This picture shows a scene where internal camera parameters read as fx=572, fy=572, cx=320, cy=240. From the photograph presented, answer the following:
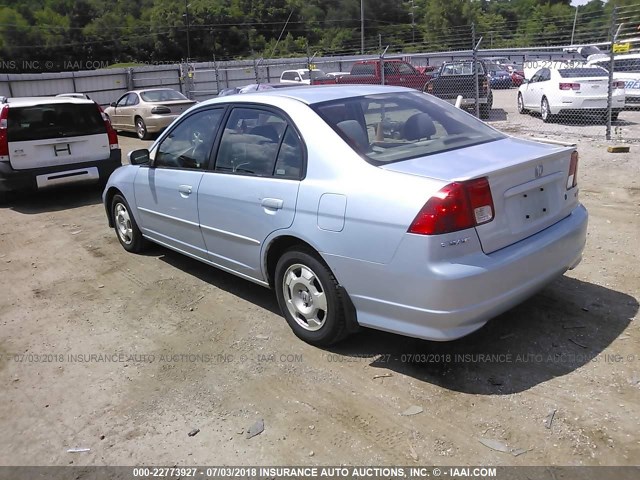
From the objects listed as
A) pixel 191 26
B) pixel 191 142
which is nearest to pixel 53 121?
pixel 191 142

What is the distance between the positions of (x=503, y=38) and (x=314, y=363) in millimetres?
36257

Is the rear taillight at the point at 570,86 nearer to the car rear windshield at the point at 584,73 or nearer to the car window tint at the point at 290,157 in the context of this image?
the car rear windshield at the point at 584,73

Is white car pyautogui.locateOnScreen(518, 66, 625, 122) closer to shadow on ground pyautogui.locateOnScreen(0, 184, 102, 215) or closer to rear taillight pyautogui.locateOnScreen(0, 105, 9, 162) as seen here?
shadow on ground pyautogui.locateOnScreen(0, 184, 102, 215)

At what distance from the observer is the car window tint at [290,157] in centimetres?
391

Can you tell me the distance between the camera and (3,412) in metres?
3.54

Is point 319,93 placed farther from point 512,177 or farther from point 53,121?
point 53,121

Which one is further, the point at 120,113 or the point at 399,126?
the point at 120,113

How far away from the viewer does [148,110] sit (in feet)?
55.0

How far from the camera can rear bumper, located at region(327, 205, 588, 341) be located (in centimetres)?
316

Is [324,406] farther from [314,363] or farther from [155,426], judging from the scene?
[155,426]

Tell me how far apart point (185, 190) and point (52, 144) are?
4.94 metres

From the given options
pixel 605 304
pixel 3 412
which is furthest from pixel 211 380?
pixel 605 304

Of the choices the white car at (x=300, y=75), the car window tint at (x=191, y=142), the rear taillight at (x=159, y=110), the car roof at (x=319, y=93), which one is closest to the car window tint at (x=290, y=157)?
the car roof at (x=319, y=93)

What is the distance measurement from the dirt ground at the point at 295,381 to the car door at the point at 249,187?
581 millimetres
